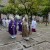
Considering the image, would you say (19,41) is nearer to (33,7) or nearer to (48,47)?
(48,47)

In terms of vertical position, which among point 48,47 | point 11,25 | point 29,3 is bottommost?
point 48,47

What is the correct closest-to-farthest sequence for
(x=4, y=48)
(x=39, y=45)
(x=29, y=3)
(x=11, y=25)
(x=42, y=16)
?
1. (x=4, y=48)
2. (x=39, y=45)
3. (x=11, y=25)
4. (x=29, y=3)
5. (x=42, y=16)

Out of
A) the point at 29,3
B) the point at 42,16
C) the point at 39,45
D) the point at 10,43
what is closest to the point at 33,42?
the point at 39,45

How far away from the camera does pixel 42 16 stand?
44.8 m

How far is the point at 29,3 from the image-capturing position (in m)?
30.5

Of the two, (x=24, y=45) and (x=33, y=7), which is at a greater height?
(x=33, y=7)

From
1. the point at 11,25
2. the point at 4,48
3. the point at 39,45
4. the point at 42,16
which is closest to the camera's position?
the point at 4,48

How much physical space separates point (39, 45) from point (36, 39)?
150 centimetres

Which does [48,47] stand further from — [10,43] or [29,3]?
[29,3]

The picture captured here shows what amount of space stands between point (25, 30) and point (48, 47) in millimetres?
2660

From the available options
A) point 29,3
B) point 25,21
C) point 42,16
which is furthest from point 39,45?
point 42,16

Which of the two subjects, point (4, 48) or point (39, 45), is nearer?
point (4, 48)

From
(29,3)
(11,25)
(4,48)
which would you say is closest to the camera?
(4,48)

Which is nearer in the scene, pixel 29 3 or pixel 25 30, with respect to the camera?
pixel 25 30
